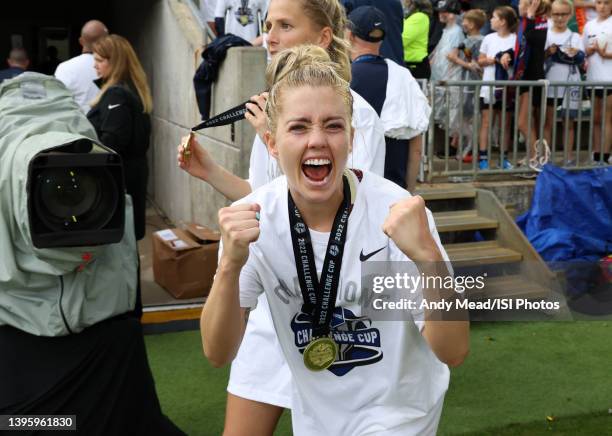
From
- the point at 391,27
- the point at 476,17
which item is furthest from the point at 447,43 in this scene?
the point at 391,27

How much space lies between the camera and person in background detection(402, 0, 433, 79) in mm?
9594

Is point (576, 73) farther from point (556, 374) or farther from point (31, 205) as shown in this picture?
point (31, 205)

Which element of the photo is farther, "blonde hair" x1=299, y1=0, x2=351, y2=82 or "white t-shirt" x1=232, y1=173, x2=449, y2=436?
"blonde hair" x1=299, y1=0, x2=351, y2=82

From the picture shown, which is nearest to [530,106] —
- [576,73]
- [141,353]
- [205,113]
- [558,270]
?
[576,73]

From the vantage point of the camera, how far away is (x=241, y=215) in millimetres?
2359

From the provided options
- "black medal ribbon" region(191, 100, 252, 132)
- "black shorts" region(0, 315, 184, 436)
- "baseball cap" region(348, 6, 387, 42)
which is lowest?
"black shorts" region(0, 315, 184, 436)

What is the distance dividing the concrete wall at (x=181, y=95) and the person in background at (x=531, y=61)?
3.26 metres

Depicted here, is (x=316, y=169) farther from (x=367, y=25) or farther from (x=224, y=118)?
(x=367, y=25)

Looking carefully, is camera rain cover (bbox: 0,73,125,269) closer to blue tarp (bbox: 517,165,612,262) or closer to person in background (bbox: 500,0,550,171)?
blue tarp (bbox: 517,165,612,262)

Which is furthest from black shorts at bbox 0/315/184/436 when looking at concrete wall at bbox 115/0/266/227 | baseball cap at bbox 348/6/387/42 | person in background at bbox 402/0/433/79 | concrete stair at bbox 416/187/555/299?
person in background at bbox 402/0/433/79

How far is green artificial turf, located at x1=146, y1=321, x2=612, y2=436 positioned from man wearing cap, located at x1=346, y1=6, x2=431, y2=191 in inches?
57.2

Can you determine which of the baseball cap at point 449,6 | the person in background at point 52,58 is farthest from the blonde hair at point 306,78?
the person in background at point 52,58

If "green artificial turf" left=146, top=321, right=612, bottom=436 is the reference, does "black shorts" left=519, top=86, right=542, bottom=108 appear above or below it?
above

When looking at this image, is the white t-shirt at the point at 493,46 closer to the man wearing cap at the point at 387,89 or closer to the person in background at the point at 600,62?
the person in background at the point at 600,62
